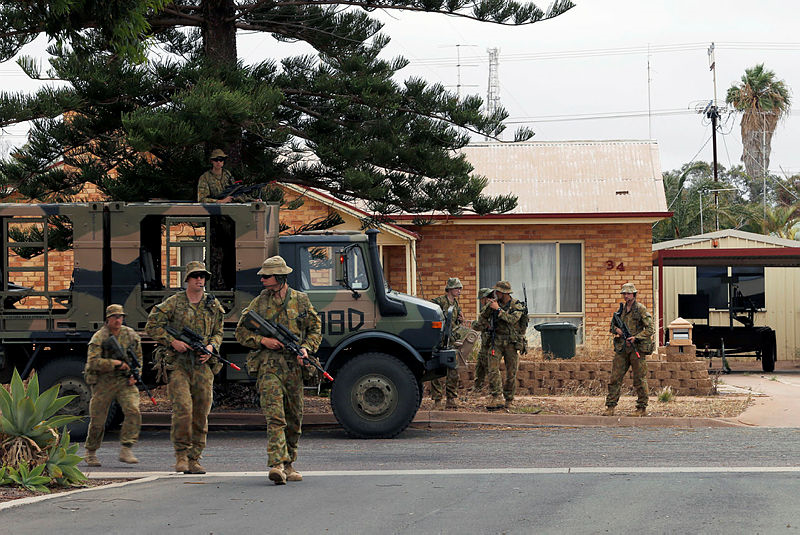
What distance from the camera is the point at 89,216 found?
40.7ft

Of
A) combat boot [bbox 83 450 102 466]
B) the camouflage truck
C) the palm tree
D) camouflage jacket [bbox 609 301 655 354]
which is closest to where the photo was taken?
combat boot [bbox 83 450 102 466]

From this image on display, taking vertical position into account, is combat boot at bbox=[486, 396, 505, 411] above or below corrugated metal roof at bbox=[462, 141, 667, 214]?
below

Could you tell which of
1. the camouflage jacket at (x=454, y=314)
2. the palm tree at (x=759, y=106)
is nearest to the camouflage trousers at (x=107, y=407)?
the camouflage jacket at (x=454, y=314)

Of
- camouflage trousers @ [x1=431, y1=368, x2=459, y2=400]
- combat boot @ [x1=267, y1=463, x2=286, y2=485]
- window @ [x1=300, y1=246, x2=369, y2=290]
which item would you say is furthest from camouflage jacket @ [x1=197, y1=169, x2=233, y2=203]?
combat boot @ [x1=267, y1=463, x2=286, y2=485]

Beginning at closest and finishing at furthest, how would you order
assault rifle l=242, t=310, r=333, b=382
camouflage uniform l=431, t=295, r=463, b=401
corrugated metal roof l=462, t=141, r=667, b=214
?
1. assault rifle l=242, t=310, r=333, b=382
2. camouflage uniform l=431, t=295, r=463, b=401
3. corrugated metal roof l=462, t=141, r=667, b=214

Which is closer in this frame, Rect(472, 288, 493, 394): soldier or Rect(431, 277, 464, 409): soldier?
Rect(431, 277, 464, 409): soldier

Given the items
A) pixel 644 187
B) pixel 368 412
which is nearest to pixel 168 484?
pixel 368 412

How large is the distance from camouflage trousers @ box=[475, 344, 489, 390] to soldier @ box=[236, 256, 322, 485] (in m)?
5.85

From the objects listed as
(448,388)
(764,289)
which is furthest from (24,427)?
(764,289)

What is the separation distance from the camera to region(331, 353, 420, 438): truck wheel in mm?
12445

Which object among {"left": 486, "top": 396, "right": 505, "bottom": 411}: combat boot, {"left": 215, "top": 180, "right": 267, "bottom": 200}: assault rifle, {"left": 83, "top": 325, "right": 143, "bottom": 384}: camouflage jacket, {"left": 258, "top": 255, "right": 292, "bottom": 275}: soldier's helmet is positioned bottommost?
{"left": 486, "top": 396, "right": 505, "bottom": 411}: combat boot

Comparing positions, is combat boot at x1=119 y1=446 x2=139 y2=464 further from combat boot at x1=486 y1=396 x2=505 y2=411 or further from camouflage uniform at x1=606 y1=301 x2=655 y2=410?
camouflage uniform at x1=606 y1=301 x2=655 y2=410

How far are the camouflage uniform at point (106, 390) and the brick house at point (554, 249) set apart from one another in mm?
10566

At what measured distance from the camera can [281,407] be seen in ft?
29.3
